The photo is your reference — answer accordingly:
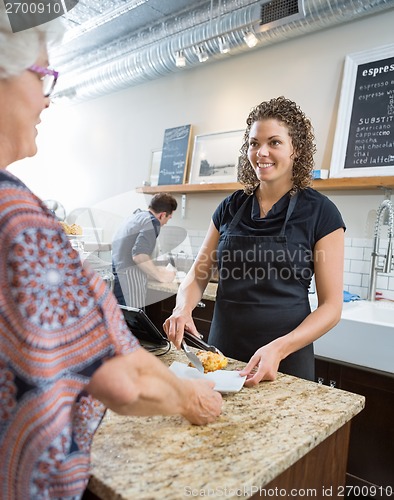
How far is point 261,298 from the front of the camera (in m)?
1.53

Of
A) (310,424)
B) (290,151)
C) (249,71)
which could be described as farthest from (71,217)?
(310,424)

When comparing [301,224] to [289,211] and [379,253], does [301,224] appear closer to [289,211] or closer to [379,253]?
[289,211]

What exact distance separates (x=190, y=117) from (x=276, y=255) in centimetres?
278

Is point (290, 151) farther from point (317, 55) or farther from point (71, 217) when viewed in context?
point (71, 217)

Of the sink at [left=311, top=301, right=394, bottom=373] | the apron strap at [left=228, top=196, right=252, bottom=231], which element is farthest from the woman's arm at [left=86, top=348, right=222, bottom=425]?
the sink at [left=311, top=301, right=394, bottom=373]

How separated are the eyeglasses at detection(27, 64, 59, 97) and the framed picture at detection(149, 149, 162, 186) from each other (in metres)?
3.54

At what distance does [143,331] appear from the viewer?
149cm

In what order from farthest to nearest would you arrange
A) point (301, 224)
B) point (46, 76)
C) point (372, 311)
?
point (372, 311) → point (301, 224) → point (46, 76)

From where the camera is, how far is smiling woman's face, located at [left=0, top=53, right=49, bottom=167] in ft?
2.05

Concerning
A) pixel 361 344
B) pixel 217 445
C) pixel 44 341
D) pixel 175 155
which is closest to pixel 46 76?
pixel 44 341

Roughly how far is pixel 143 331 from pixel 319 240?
710mm

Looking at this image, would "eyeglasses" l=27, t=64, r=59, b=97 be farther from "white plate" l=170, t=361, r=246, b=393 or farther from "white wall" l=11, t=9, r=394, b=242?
"white wall" l=11, t=9, r=394, b=242

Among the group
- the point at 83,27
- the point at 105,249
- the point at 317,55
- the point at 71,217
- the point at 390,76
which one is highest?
the point at 83,27

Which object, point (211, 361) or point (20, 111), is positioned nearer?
point (20, 111)
